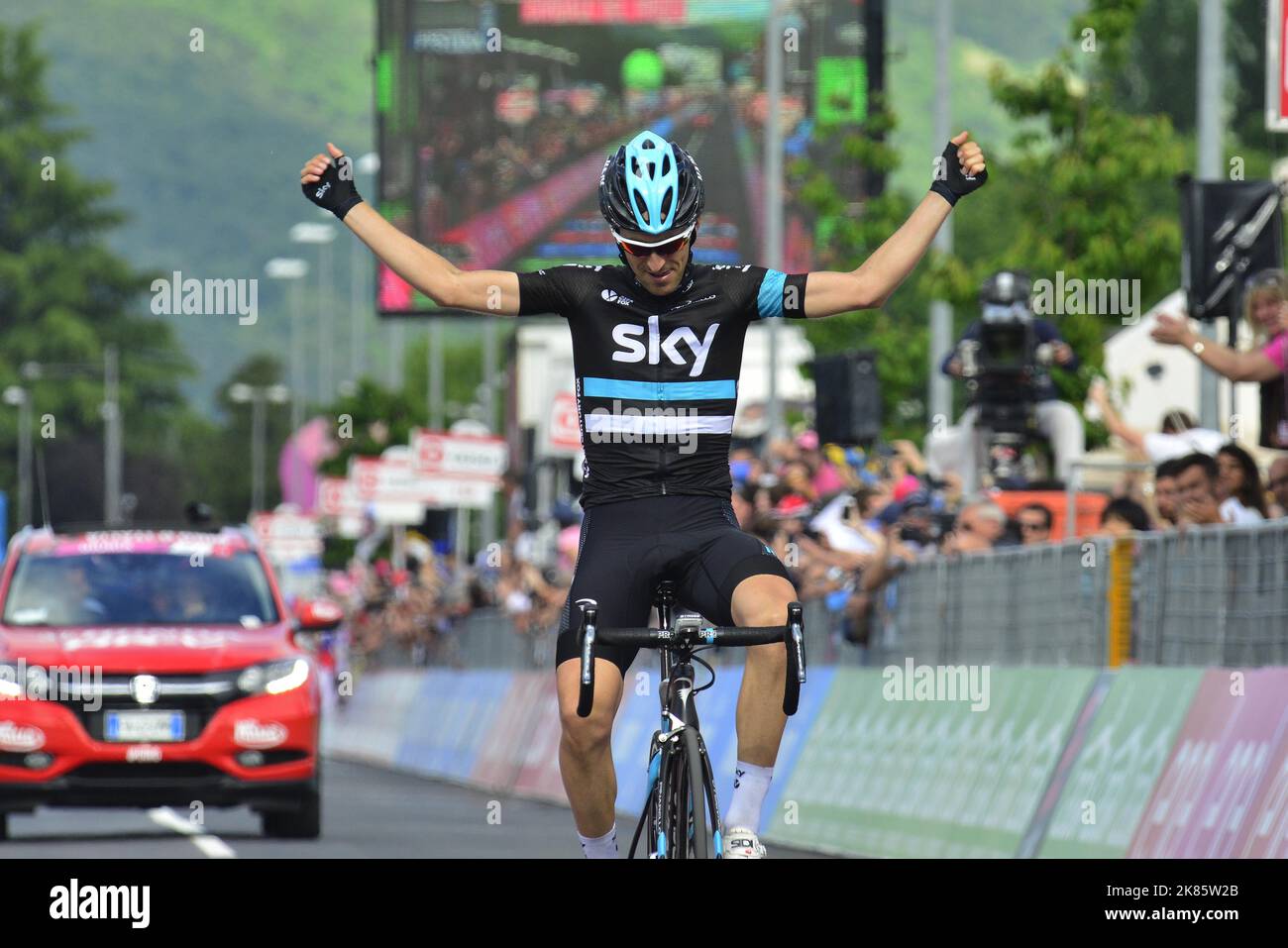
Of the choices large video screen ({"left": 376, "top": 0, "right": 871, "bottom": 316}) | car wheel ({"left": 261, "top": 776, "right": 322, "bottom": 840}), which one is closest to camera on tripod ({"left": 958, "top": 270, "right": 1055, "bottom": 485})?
car wheel ({"left": 261, "top": 776, "right": 322, "bottom": 840})

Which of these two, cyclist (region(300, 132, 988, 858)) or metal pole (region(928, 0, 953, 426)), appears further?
metal pole (region(928, 0, 953, 426))

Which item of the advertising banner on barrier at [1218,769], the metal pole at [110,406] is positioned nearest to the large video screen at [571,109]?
the advertising banner on barrier at [1218,769]

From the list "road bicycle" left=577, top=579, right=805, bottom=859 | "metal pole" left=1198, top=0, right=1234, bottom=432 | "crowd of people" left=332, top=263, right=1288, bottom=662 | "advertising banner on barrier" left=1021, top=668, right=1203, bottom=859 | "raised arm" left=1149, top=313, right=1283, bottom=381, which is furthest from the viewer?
"metal pole" left=1198, top=0, right=1234, bottom=432

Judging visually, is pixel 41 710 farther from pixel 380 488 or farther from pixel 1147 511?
pixel 380 488

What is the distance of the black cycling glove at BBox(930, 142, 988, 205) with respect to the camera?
8.76 m

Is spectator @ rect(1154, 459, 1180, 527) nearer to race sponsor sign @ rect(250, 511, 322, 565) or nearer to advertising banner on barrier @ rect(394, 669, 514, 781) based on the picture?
advertising banner on barrier @ rect(394, 669, 514, 781)

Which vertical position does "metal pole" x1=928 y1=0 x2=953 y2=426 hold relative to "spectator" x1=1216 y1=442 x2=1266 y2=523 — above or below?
above

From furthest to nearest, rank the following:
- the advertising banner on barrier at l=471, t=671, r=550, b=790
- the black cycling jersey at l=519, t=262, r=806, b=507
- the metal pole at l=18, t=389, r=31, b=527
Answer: the metal pole at l=18, t=389, r=31, b=527 < the advertising banner on barrier at l=471, t=671, r=550, b=790 < the black cycling jersey at l=519, t=262, r=806, b=507

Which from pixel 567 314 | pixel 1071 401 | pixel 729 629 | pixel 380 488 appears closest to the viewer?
pixel 729 629

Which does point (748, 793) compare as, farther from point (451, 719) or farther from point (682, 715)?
point (451, 719)

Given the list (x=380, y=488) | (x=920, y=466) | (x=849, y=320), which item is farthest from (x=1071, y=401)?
(x=380, y=488)

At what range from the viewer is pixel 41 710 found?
54.1 ft
